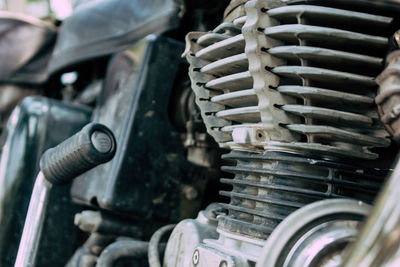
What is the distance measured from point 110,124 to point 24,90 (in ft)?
2.80

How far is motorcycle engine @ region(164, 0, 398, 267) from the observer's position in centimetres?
60

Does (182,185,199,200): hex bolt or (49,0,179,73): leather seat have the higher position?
(49,0,179,73): leather seat

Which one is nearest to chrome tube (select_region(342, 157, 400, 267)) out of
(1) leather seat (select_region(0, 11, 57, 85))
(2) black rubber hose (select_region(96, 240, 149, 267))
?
(2) black rubber hose (select_region(96, 240, 149, 267))

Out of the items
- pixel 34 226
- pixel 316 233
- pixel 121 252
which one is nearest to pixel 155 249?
pixel 121 252

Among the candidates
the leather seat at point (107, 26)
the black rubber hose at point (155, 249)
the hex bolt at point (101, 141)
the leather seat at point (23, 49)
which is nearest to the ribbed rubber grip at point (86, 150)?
the hex bolt at point (101, 141)

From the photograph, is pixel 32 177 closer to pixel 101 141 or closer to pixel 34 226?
pixel 34 226

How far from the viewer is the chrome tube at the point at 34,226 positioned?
2.97 ft

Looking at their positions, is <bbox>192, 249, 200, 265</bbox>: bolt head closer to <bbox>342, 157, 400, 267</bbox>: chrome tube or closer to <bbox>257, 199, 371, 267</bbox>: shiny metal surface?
<bbox>257, 199, 371, 267</bbox>: shiny metal surface

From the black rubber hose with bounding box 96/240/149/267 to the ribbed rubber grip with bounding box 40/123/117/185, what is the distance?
0.18 meters

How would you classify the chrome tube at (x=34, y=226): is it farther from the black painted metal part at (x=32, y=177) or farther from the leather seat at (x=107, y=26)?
the leather seat at (x=107, y=26)

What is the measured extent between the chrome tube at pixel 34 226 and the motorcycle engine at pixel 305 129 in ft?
1.06

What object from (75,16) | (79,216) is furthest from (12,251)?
(75,16)

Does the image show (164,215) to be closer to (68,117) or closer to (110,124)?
(110,124)

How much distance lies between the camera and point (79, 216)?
1.12 meters
